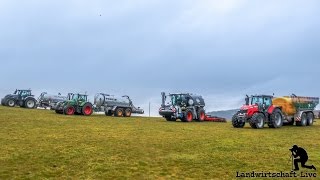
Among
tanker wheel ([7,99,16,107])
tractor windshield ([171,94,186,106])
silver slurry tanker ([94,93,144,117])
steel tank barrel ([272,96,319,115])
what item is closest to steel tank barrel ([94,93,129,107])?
silver slurry tanker ([94,93,144,117])

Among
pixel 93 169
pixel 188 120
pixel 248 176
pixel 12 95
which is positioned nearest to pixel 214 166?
pixel 248 176

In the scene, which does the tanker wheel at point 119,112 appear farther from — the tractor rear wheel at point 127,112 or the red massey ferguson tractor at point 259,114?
the red massey ferguson tractor at point 259,114

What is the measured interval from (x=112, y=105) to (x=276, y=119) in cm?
1843

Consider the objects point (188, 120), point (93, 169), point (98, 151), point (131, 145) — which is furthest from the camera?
point (188, 120)

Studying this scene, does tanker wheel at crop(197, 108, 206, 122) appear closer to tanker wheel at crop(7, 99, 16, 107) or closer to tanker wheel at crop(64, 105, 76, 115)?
tanker wheel at crop(64, 105, 76, 115)

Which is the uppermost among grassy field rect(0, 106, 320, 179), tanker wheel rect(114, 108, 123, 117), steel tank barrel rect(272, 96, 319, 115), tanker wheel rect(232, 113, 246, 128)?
steel tank barrel rect(272, 96, 319, 115)

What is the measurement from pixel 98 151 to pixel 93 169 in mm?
2822

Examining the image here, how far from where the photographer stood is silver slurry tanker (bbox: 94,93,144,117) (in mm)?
40219

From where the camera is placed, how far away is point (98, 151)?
14.5 metres

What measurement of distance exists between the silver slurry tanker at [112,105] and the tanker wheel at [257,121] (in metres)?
17.3

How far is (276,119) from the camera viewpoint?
92.1 ft

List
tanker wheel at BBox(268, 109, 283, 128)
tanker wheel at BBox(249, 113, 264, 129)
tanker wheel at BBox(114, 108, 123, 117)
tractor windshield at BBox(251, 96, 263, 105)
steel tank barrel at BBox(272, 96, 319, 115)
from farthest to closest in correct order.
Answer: tanker wheel at BBox(114, 108, 123, 117) → steel tank barrel at BBox(272, 96, 319, 115) → tractor windshield at BBox(251, 96, 263, 105) → tanker wheel at BBox(268, 109, 283, 128) → tanker wheel at BBox(249, 113, 264, 129)

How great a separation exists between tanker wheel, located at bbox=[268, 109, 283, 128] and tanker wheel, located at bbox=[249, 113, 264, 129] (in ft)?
3.58

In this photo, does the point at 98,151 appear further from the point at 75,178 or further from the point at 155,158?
the point at 75,178
